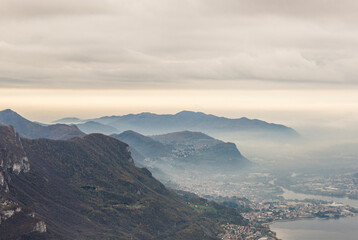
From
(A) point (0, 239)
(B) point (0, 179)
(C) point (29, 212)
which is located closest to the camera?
(A) point (0, 239)

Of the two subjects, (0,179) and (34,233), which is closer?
(34,233)

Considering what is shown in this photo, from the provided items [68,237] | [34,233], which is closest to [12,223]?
[34,233]

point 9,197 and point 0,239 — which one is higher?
point 9,197

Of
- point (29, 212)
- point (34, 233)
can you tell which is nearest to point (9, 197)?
point (29, 212)

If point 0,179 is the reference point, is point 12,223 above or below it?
below

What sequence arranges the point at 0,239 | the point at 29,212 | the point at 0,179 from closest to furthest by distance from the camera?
the point at 0,239
the point at 29,212
the point at 0,179

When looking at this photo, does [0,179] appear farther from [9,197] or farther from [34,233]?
[34,233]

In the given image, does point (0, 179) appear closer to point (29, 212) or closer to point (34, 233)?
point (29, 212)

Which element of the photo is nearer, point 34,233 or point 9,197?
point 34,233
